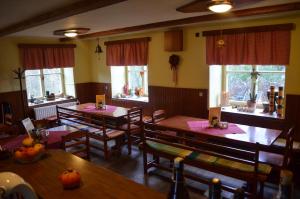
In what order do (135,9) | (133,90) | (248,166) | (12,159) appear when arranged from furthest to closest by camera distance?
(133,90) → (135,9) → (248,166) → (12,159)

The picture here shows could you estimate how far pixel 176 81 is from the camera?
523 centimetres

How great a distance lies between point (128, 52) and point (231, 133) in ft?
11.4

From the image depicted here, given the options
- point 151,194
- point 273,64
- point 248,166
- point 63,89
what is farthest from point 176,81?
point 151,194

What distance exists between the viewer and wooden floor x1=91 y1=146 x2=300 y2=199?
3301 millimetres

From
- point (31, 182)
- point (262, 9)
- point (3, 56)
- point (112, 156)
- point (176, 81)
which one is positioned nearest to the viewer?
point (31, 182)

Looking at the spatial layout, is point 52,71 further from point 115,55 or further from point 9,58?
point 115,55

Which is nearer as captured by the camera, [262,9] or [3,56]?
[262,9]

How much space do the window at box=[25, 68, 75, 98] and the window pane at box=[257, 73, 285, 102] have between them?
4.78 m

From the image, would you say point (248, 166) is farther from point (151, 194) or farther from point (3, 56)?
point (3, 56)

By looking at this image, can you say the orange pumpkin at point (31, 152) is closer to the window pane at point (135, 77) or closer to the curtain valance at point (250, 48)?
the curtain valance at point (250, 48)

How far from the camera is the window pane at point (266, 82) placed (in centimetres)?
417

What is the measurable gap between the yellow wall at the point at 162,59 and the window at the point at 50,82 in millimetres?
268

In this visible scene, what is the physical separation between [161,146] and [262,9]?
2348mm

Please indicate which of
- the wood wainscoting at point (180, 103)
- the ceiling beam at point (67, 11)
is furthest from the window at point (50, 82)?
the ceiling beam at point (67, 11)
